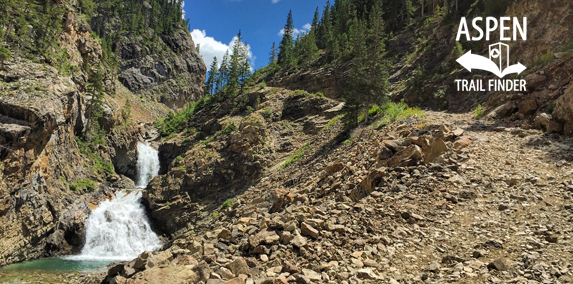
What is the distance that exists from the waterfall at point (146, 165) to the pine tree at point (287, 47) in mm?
32930

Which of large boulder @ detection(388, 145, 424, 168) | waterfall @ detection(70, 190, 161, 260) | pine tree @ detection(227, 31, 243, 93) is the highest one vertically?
pine tree @ detection(227, 31, 243, 93)

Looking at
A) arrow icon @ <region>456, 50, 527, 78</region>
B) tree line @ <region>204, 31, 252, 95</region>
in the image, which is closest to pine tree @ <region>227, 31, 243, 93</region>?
tree line @ <region>204, 31, 252, 95</region>

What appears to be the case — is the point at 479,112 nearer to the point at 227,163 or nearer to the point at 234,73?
the point at 227,163

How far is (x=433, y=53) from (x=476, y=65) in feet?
33.7

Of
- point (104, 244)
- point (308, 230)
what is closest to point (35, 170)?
point (104, 244)

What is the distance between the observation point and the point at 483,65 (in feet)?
93.6

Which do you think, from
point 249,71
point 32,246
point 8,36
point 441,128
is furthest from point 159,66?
point 441,128

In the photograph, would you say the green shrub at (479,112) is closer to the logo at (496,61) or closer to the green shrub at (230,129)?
the logo at (496,61)

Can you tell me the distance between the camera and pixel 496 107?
1942 cm

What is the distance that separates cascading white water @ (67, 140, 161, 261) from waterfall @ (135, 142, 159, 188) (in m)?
7.42

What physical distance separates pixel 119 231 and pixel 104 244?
1.82 metres

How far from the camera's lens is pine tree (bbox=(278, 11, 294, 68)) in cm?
6586

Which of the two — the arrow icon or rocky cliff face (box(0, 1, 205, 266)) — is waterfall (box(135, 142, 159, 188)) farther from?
the arrow icon

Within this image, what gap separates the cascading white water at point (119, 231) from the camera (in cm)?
2720
